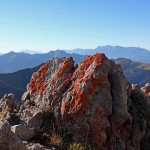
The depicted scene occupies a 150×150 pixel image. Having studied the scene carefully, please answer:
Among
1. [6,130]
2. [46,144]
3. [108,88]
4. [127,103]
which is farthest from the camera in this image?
[127,103]

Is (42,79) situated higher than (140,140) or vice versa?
(42,79)

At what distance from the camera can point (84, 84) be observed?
53.5 ft

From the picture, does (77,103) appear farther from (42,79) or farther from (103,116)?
(42,79)

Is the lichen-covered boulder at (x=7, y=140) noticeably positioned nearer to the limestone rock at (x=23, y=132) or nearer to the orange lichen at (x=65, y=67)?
the limestone rock at (x=23, y=132)

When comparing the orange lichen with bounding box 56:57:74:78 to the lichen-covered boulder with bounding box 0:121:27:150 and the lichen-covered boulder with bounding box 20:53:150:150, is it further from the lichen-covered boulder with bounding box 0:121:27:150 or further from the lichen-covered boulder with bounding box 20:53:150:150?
the lichen-covered boulder with bounding box 0:121:27:150

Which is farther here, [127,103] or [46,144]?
[127,103]

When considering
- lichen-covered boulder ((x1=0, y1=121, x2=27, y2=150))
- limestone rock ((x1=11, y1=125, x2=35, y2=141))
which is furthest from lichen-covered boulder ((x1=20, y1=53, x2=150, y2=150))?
lichen-covered boulder ((x1=0, y1=121, x2=27, y2=150))

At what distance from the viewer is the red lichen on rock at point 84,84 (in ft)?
51.2

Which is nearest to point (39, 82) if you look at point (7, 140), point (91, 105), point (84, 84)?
point (84, 84)

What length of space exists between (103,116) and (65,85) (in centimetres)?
→ 285

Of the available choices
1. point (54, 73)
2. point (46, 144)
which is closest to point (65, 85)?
point (54, 73)

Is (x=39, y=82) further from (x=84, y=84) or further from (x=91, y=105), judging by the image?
(x=91, y=105)

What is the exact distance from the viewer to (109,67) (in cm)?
1730

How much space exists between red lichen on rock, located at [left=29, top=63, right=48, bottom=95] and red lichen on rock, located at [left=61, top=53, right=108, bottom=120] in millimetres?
1929
